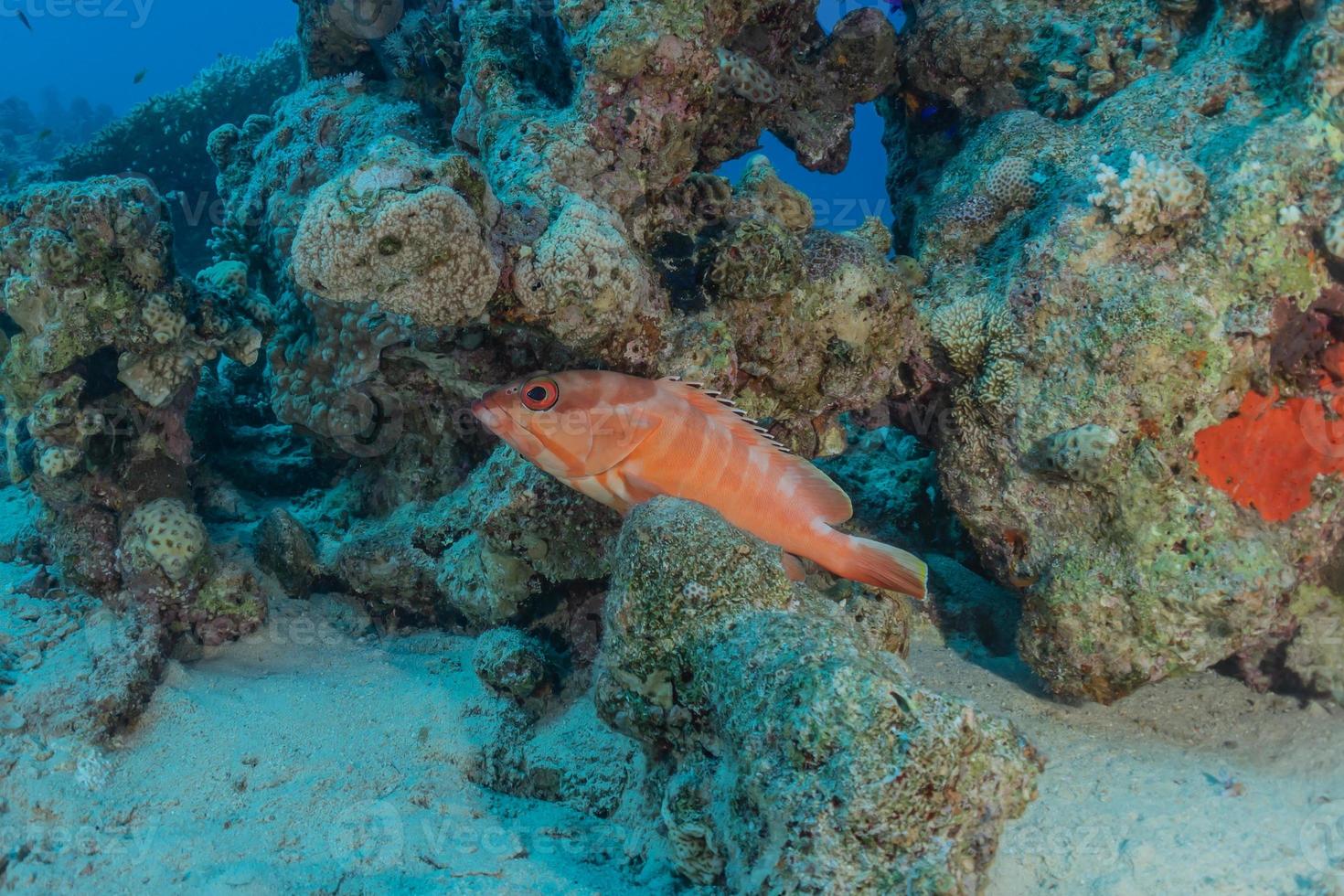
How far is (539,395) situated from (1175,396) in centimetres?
311

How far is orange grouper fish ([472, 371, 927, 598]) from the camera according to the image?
10.5ft

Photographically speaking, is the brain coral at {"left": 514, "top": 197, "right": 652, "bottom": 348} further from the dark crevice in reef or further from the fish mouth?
the dark crevice in reef

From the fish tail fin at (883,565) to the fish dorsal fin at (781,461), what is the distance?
15cm

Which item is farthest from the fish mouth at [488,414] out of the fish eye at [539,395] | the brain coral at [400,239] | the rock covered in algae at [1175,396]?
the rock covered in algae at [1175,396]

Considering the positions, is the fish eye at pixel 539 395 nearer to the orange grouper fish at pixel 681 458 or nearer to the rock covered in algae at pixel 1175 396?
the orange grouper fish at pixel 681 458

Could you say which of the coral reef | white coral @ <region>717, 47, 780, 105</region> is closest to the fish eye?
white coral @ <region>717, 47, 780, 105</region>

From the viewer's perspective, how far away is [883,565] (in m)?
3.36

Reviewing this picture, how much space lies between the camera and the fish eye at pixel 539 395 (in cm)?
316

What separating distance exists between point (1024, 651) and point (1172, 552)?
88cm

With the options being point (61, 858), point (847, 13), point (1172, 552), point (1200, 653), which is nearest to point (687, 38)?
point (847, 13)

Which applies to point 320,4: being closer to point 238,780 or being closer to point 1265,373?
point 238,780

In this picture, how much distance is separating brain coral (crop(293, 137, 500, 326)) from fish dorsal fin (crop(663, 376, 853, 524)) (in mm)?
1051

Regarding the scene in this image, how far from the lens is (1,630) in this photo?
14.1ft

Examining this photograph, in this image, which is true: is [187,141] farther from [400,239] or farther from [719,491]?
[719,491]
